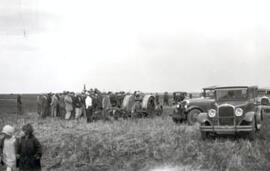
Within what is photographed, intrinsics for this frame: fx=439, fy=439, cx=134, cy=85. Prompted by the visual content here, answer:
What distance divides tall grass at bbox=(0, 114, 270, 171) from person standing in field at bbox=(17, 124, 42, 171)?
5.06 metres

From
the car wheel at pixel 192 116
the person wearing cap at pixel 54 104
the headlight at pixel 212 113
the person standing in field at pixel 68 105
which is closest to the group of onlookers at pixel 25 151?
the headlight at pixel 212 113

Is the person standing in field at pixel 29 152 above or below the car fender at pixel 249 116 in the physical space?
below

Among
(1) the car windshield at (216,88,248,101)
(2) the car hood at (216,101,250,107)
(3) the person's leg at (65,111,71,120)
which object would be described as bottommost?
(3) the person's leg at (65,111,71,120)

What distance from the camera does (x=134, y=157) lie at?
14836 mm

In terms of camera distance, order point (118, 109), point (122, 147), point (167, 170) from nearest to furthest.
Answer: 1. point (167, 170)
2. point (122, 147)
3. point (118, 109)

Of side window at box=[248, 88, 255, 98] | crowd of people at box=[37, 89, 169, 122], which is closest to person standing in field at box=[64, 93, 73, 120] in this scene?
crowd of people at box=[37, 89, 169, 122]

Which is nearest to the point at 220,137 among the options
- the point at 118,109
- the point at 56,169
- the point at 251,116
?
the point at 251,116

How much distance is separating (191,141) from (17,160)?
25.0 ft

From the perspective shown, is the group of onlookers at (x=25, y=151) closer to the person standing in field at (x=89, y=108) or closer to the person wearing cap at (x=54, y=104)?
the person standing in field at (x=89, y=108)

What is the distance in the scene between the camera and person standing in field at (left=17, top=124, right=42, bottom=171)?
927 centimetres

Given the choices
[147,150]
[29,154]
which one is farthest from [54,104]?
[29,154]

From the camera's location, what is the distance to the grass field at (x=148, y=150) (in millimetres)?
13517

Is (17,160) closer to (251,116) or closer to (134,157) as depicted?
(134,157)

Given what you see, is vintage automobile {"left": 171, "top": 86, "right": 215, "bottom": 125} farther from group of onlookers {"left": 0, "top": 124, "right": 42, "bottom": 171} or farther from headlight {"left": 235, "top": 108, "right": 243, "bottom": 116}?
group of onlookers {"left": 0, "top": 124, "right": 42, "bottom": 171}
